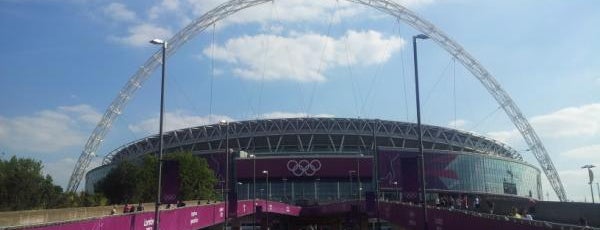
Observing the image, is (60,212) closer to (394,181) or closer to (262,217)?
(262,217)

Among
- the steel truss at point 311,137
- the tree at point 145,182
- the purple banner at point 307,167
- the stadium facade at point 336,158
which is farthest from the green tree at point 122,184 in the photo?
the steel truss at point 311,137

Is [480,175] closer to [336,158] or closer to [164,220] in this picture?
[336,158]

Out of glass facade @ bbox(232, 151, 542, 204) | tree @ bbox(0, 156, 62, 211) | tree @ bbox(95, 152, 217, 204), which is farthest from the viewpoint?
glass facade @ bbox(232, 151, 542, 204)

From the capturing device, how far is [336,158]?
15400 centimetres

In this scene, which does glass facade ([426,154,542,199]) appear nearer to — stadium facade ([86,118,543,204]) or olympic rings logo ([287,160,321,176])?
stadium facade ([86,118,543,204])

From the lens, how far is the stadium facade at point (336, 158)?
153625 millimetres

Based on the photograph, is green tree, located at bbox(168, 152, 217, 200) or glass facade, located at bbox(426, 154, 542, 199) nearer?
green tree, located at bbox(168, 152, 217, 200)

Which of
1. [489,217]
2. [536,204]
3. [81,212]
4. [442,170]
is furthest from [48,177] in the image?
[442,170]

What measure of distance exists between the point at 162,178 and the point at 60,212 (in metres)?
6.00

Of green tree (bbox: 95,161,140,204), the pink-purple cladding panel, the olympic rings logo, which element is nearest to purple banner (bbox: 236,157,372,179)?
the olympic rings logo

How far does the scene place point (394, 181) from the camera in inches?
5901

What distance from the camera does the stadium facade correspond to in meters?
154

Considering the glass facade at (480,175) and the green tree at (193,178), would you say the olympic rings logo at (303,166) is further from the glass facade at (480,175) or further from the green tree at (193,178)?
the green tree at (193,178)

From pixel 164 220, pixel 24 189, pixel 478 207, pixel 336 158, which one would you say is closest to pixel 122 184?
pixel 24 189
